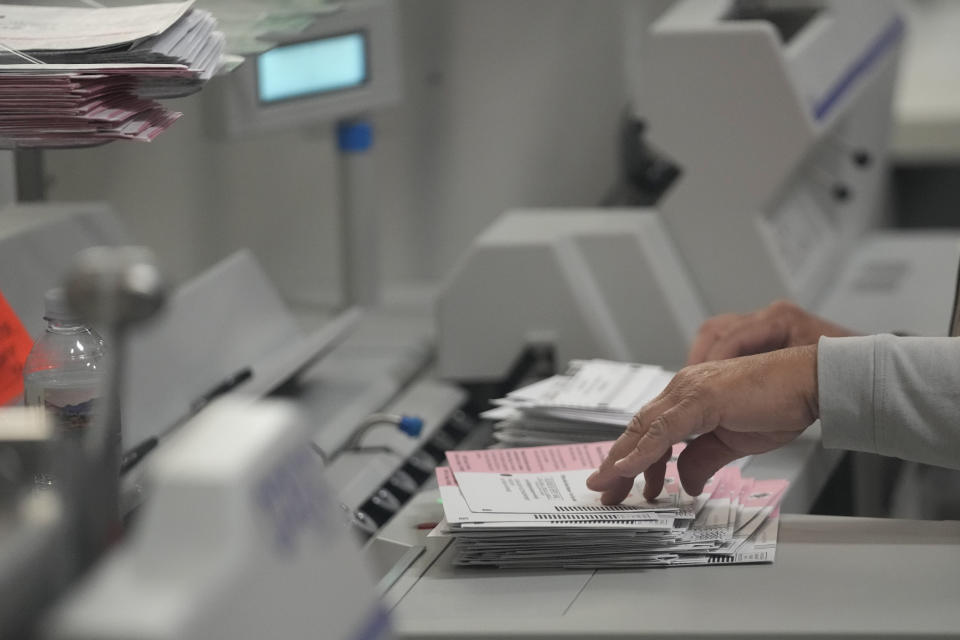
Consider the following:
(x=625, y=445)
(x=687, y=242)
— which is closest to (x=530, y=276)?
(x=687, y=242)

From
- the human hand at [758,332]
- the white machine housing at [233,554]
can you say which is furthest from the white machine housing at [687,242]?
the white machine housing at [233,554]

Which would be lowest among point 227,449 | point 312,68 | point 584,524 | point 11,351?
point 584,524

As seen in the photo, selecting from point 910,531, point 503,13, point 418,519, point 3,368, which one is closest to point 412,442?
point 418,519

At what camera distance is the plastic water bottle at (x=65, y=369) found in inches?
46.8

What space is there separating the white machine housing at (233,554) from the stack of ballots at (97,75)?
56 cm

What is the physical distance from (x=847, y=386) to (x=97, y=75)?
68 cm

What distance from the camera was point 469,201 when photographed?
242 centimetres

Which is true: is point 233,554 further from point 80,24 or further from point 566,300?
point 566,300

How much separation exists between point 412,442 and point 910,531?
65 centimetres

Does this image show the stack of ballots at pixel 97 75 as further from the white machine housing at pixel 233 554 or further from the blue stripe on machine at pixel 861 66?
the blue stripe on machine at pixel 861 66

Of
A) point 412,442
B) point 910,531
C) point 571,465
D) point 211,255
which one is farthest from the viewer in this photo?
point 211,255

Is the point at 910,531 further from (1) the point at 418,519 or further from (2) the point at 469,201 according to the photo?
(2) the point at 469,201

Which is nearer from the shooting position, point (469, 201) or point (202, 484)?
point (202, 484)

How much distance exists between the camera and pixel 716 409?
1.11m
